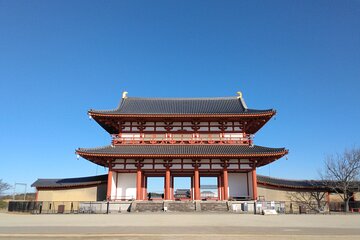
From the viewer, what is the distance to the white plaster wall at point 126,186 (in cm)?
2798

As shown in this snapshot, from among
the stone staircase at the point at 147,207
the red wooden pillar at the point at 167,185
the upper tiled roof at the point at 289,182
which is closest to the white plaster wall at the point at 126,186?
the stone staircase at the point at 147,207

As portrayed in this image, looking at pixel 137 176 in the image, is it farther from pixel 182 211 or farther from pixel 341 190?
pixel 341 190

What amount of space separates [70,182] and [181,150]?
13551 mm

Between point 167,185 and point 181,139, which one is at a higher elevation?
point 181,139

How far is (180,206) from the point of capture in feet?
81.6

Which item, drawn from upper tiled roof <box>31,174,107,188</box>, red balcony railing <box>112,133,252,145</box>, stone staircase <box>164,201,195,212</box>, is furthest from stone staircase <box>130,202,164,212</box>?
upper tiled roof <box>31,174,107,188</box>

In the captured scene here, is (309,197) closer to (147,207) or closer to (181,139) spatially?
(181,139)

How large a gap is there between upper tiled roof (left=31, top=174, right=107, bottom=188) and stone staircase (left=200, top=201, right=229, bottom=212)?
1173cm

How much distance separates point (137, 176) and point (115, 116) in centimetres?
657

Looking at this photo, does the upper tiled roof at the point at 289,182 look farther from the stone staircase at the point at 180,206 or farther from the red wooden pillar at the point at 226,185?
the stone staircase at the point at 180,206

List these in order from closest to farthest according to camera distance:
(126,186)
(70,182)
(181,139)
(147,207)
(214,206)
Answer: (147,207) → (214,206) → (126,186) → (181,139) → (70,182)

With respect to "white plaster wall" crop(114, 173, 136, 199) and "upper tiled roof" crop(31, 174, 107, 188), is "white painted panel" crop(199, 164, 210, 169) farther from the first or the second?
"upper tiled roof" crop(31, 174, 107, 188)

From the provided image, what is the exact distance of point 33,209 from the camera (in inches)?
1066

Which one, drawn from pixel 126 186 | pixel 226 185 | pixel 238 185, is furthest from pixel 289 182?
pixel 126 186
